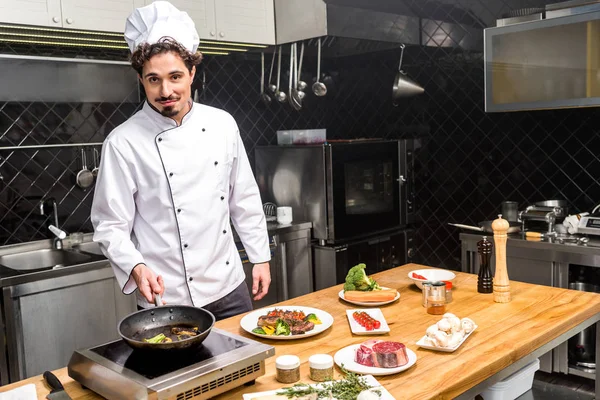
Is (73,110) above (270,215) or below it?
above

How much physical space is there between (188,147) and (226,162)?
0.57 ft

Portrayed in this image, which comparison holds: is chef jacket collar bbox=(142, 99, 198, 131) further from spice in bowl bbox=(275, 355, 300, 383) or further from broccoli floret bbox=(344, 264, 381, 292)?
spice in bowl bbox=(275, 355, 300, 383)

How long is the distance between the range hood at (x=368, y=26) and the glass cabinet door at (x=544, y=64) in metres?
0.55

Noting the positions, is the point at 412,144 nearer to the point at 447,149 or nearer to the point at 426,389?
the point at 447,149

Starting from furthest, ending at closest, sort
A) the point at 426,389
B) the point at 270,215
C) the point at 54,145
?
the point at 270,215
the point at 54,145
the point at 426,389

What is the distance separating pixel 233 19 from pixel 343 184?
1283 mm

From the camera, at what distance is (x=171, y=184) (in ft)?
6.86

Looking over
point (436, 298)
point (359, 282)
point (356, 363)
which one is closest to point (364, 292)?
point (359, 282)

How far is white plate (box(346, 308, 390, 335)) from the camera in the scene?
178 cm

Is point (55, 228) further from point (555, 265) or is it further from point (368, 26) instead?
point (555, 265)

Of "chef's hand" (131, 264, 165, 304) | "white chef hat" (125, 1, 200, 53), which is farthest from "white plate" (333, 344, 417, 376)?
"white chef hat" (125, 1, 200, 53)

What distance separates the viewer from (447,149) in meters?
4.45

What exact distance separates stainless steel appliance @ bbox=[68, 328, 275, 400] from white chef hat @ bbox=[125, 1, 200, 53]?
1.04 meters

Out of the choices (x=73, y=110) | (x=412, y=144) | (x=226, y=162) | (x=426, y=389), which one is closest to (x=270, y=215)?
(x=412, y=144)
